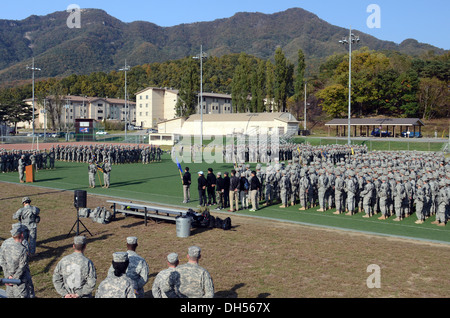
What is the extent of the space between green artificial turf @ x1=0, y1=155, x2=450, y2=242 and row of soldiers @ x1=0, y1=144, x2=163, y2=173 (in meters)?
1.12

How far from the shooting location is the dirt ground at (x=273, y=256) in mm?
8000

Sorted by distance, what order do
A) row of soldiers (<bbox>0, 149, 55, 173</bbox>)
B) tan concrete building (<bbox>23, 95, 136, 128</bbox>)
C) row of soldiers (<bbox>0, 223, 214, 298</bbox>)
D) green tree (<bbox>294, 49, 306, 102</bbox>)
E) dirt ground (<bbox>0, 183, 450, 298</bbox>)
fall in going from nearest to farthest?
row of soldiers (<bbox>0, 223, 214, 298</bbox>), dirt ground (<bbox>0, 183, 450, 298</bbox>), row of soldiers (<bbox>0, 149, 55, 173</bbox>), green tree (<bbox>294, 49, 306, 102</bbox>), tan concrete building (<bbox>23, 95, 136, 128</bbox>)

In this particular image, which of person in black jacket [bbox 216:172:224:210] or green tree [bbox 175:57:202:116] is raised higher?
green tree [bbox 175:57:202:116]

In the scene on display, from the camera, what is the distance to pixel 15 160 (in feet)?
95.8

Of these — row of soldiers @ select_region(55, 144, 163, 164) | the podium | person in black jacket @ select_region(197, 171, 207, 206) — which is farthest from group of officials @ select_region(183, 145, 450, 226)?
row of soldiers @ select_region(55, 144, 163, 164)

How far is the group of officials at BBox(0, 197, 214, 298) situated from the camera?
4.96 metres

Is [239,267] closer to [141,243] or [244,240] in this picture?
[244,240]

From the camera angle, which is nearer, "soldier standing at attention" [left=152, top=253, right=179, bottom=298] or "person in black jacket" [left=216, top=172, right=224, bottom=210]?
"soldier standing at attention" [left=152, top=253, right=179, bottom=298]

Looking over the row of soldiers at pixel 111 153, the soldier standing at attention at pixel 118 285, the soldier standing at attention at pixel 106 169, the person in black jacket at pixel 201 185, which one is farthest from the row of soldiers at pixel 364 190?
the row of soldiers at pixel 111 153

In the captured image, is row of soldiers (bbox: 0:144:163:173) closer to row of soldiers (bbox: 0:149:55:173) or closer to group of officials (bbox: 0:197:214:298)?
row of soldiers (bbox: 0:149:55:173)

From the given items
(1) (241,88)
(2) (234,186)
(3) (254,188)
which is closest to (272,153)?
(3) (254,188)

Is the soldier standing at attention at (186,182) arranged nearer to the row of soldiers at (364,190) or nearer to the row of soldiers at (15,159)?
the row of soldiers at (364,190)
